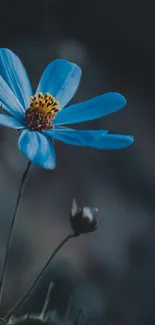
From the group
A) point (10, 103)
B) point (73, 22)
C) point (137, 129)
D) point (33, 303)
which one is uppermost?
point (73, 22)

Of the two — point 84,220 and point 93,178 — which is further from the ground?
point 93,178

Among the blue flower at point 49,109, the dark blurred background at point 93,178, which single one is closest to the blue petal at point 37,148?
the blue flower at point 49,109

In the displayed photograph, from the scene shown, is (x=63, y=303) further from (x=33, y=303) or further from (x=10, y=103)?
(x=10, y=103)

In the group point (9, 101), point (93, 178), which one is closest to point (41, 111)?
point (9, 101)

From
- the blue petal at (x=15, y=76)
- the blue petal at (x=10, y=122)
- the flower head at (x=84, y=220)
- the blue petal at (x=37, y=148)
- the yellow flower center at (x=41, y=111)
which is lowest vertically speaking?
the flower head at (x=84, y=220)

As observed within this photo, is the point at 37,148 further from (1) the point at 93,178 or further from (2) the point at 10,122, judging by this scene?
(1) the point at 93,178

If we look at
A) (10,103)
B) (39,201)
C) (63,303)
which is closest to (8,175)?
(39,201)

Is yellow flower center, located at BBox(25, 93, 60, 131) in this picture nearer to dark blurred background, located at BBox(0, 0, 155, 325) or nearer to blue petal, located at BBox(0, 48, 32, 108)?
blue petal, located at BBox(0, 48, 32, 108)

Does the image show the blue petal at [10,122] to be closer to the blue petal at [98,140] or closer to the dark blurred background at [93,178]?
the blue petal at [98,140]
